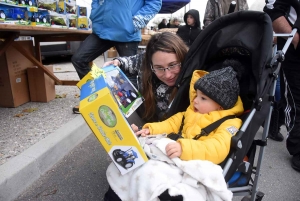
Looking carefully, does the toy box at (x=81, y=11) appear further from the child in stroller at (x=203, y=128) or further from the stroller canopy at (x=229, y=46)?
the child in stroller at (x=203, y=128)

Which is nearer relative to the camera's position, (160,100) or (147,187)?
(147,187)

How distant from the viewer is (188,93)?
1.79m

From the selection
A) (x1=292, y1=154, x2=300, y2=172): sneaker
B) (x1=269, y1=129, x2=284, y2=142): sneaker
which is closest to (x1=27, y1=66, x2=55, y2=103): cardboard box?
(x1=269, y1=129, x2=284, y2=142): sneaker

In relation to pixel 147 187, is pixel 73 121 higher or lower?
lower

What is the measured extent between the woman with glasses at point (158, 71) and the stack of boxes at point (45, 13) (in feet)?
4.30

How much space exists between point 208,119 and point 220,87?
19 cm

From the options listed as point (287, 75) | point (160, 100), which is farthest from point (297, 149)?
point (160, 100)

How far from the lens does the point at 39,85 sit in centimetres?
362

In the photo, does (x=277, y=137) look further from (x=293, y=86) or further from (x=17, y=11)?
(x=17, y=11)

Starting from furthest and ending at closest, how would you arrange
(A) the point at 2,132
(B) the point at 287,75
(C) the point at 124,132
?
(A) the point at 2,132
(B) the point at 287,75
(C) the point at 124,132

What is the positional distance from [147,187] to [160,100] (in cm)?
89

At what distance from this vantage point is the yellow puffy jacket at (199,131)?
125cm

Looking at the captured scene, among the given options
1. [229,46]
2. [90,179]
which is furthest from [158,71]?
[90,179]

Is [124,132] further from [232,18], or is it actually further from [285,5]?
[285,5]
